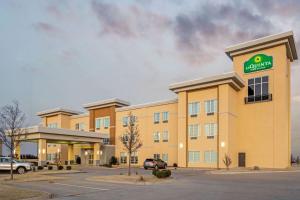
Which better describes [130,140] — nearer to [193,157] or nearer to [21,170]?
[21,170]

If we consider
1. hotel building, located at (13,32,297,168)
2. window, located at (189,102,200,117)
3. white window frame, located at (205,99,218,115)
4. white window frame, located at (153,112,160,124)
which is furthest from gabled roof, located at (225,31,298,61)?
white window frame, located at (153,112,160,124)

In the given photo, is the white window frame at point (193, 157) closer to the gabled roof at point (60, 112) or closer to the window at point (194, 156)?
the window at point (194, 156)

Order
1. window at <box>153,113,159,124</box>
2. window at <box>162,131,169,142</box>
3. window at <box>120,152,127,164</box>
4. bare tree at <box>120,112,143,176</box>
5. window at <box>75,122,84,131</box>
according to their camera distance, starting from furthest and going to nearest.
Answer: window at <box>75,122,84,131</box>
window at <box>120,152,127,164</box>
window at <box>153,113,159,124</box>
window at <box>162,131,169,142</box>
bare tree at <box>120,112,143,176</box>

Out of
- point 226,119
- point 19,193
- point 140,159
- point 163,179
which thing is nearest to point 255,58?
point 226,119

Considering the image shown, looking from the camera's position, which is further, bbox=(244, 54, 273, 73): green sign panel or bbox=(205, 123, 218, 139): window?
bbox=(244, 54, 273, 73): green sign panel

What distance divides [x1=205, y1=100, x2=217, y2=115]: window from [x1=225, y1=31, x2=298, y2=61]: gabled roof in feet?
28.1

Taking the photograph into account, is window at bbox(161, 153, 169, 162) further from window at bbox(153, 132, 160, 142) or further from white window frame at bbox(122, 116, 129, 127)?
white window frame at bbox(122, 116, 129, 127)

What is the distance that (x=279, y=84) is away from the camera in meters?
46.4

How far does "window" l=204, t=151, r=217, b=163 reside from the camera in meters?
46.9

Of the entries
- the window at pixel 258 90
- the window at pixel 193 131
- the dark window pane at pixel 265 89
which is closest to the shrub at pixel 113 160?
the window at pixel 193 131

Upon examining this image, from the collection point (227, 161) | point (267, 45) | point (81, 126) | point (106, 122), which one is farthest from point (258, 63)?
point (81, 126)

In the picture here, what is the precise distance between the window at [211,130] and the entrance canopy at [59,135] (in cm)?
2058

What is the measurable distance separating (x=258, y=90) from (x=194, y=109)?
9.33 m

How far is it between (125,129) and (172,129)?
10.5m
